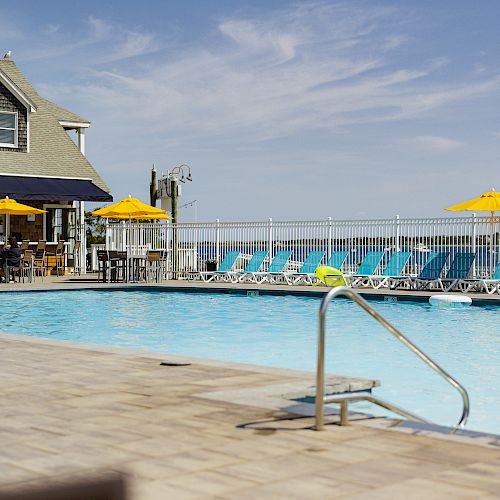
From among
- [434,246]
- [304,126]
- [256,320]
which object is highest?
[304,126]

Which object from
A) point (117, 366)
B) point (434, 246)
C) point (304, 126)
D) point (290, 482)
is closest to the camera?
point (290, 482)

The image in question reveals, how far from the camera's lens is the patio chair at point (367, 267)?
21641 mm

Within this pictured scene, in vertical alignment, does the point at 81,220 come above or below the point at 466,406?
above

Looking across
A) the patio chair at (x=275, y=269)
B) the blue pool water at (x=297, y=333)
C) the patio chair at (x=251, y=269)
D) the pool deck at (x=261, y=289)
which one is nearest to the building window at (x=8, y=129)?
the pool deck at (x=261, y=289)

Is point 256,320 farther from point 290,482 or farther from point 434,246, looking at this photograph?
point 290,482

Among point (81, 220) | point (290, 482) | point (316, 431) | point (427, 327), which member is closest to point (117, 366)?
point (316, 431)

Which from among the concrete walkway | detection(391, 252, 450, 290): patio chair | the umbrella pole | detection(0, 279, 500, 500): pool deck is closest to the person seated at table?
detection(391, 252, 450, 290): patio chair

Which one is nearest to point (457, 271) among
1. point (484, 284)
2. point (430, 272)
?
point (430, 272)

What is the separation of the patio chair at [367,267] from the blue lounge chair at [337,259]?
0.66 metres

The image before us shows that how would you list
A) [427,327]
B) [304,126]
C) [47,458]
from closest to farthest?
1. [47,458]
2. [427,327]
3. [304,126]

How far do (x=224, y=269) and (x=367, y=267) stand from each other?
4.48 metres

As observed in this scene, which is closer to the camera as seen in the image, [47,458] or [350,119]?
[47,458]

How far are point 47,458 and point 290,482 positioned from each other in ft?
4.17

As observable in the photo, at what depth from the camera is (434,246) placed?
22016 mm
